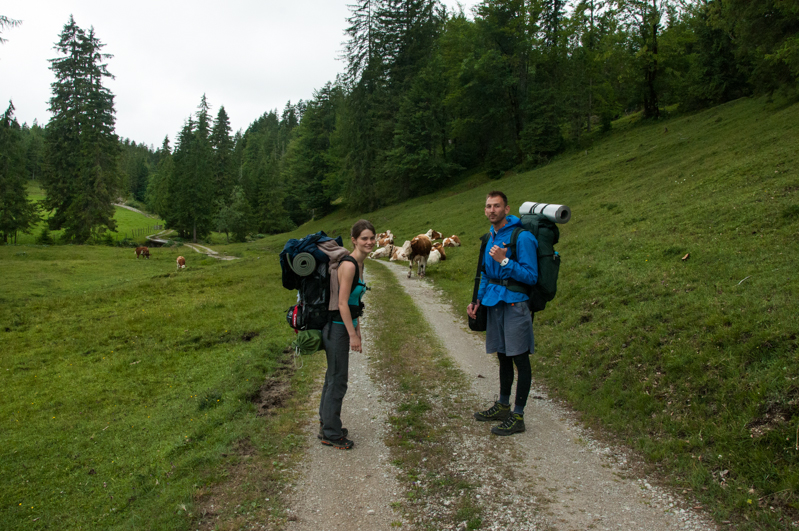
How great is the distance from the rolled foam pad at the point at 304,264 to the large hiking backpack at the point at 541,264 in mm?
2064

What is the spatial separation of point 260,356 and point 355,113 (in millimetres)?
46483

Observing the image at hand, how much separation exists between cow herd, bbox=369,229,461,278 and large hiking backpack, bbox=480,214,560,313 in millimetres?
13863

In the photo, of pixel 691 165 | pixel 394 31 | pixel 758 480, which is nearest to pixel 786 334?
pixel 758 480

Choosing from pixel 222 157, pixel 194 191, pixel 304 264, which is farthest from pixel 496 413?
pixel 222 157

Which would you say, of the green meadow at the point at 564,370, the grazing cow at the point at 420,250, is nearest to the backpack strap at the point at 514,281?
the green meadow at the point at 564,370

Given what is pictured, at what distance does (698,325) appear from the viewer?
255 inches

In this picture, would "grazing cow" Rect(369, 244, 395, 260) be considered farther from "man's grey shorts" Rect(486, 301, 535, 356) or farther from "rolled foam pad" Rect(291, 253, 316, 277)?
"rolled foam pad" Rect(291, 253, 316, 277)

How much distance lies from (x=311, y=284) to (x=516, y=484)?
277cm

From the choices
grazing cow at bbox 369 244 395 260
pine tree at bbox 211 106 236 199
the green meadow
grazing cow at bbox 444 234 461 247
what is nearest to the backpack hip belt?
the green meadow

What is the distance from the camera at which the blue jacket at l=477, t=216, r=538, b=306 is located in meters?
4.90

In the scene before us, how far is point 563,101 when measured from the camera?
135 ft

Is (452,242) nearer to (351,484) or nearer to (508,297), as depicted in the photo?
(508,297)

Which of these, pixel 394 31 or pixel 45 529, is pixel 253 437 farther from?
pixel 394 31

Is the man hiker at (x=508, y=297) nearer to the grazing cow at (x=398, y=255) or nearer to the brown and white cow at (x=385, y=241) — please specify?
the grazing cow at (x=398, y=255)
